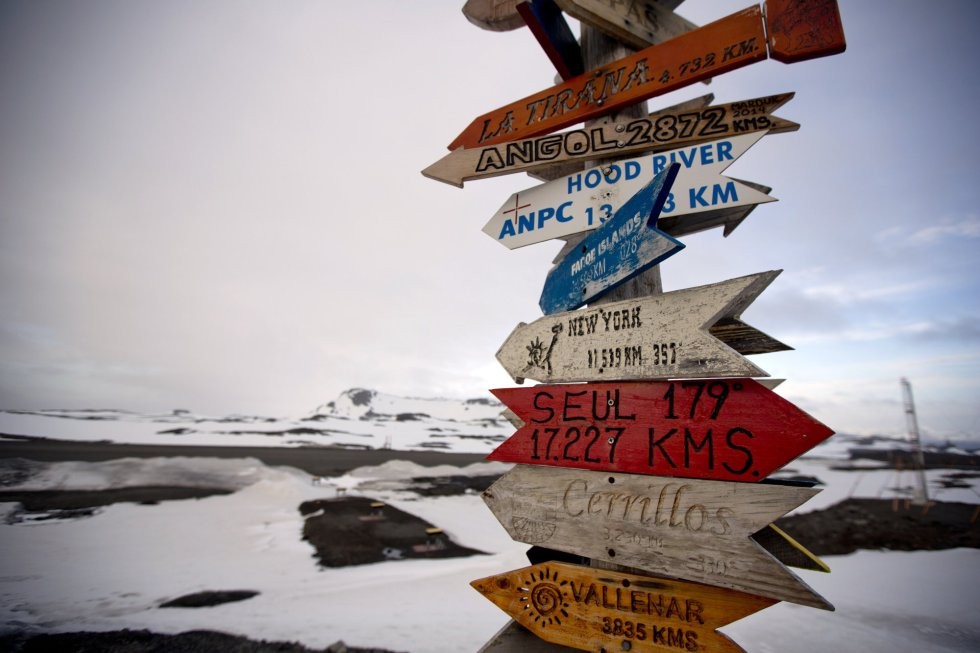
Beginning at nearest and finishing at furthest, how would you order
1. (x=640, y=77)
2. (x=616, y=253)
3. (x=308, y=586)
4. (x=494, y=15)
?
(x=616, y=253)
(x=640, y=77)
(x=494, y=15)
(x=308, y=586)

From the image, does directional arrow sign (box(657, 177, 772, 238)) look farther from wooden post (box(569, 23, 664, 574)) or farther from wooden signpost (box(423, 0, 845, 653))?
wooden post (box(569, 23, 664, 574))

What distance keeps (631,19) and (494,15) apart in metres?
0.92

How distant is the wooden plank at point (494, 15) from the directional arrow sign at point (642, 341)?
84.8 inches

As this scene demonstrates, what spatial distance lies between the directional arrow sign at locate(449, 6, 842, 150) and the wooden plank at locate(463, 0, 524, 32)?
0.64 m

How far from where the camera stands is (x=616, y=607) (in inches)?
62.0

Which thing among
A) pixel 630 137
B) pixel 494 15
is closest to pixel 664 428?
pixel 630 137

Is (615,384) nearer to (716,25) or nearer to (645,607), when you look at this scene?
(645,607)

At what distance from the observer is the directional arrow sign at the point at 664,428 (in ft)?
4.44

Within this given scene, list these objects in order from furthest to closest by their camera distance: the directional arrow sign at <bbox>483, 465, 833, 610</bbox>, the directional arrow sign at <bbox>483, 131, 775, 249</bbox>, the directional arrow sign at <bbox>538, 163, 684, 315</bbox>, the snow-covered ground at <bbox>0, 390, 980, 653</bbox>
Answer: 1. the snow-covered ground at <bbox>0, 390, 980, 653</bbox>
2. the directional arrow sign at <bbox>483, 131, 775, 249</bbox>
3. the directional arrow sign at <bbox>538, 163, 684, 315</bbox>
4. the directional arrow sign at <bbox>483, 465, 833, 610</bbox>

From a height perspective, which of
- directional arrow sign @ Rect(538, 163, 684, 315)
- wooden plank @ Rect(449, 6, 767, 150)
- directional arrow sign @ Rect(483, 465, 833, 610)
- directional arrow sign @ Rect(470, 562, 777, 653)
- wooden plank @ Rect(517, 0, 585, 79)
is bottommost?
directional arrow sign @ Rect(470, 562, 777, 653)

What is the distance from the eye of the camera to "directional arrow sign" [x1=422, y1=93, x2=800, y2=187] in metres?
2.13

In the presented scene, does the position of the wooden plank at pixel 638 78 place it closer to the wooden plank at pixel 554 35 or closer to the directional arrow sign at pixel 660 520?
the wooden plank at pixel 554 35

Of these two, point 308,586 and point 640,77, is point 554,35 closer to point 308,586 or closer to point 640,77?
point 640,77

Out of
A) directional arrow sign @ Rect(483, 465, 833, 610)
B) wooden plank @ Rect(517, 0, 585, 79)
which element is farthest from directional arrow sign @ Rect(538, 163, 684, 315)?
wooden plank @ Rect(517, 0, 585, 79)
